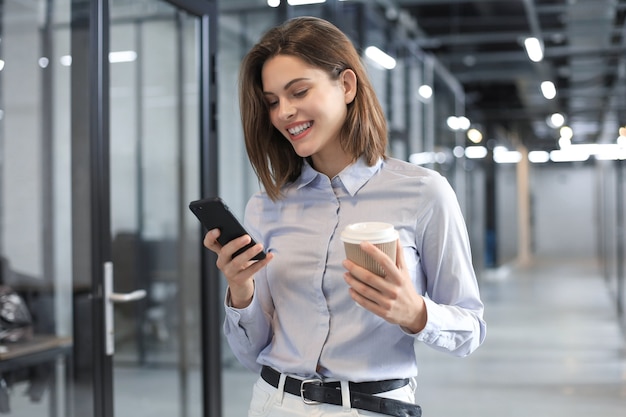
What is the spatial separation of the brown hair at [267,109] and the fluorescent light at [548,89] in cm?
1148

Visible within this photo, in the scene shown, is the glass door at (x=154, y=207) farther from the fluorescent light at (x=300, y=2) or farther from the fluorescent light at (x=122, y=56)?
the fluorescent light at (x=300, y=2)

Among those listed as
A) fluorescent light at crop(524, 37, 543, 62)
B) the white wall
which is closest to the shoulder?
fluorescent light at crop(524, 37, 543, 62)

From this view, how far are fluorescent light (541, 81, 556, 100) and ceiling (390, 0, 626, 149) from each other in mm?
109

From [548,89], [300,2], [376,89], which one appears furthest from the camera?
[548,89]

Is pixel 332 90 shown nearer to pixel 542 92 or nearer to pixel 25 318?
pixel 25 318

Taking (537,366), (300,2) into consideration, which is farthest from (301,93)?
(537,366)

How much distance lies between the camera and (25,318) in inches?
133

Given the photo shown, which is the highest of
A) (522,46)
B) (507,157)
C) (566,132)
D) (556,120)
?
(522,46)

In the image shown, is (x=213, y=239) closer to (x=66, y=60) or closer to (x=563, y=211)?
(x=66, y=60)

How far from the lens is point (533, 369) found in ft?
20.7

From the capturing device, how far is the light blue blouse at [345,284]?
1.39m

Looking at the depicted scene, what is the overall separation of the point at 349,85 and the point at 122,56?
1780 millimetres

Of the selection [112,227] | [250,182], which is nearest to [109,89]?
[112,227]

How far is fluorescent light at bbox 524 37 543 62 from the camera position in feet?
29.1
